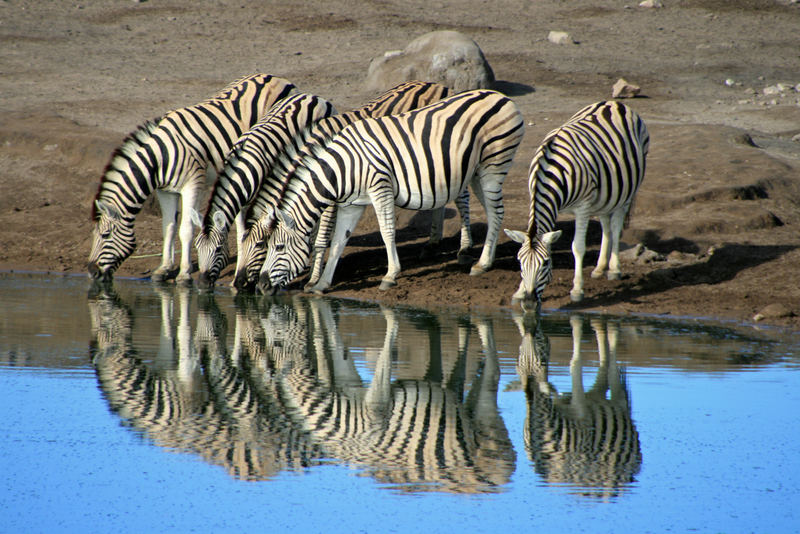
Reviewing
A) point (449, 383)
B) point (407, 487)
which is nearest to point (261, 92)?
point (449, 383)

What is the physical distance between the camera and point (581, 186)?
9.80 m

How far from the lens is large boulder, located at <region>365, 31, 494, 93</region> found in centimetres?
2081

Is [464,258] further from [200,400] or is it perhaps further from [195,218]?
[200,400]

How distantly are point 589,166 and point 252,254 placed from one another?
12.9 ft

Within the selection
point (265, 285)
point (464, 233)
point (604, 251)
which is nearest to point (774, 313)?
point (604, 251)

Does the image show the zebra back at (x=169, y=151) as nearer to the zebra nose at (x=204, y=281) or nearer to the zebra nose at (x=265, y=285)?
the zebra nose at (x=204, y=281)

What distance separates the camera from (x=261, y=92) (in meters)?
12.7

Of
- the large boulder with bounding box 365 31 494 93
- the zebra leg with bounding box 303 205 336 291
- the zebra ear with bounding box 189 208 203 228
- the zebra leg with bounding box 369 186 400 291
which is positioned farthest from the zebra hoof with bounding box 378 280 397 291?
the large boulder with bounding box 365 31 494 93

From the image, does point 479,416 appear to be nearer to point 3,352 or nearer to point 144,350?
point 144,350

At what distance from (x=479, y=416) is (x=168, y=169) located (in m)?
6.70

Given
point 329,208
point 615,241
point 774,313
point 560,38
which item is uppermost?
point 560,38

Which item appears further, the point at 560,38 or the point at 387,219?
the point at 560,38

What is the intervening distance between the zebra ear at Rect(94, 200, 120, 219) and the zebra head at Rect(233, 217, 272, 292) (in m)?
1.66

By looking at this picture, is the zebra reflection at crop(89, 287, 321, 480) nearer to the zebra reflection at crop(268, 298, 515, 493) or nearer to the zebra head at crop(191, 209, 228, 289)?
the zebra reflection at crop(268, 298, 515, 493)
